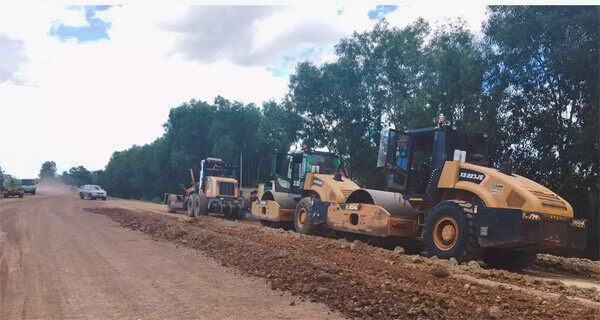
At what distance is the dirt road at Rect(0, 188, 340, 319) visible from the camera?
560 cm

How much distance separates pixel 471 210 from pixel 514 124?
1182 cm

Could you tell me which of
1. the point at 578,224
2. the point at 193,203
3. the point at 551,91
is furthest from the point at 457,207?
the point at 193,203

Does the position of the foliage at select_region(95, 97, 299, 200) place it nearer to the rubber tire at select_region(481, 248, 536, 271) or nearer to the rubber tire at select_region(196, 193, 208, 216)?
the rubber tire at select_region(196, 193, 208, 216)

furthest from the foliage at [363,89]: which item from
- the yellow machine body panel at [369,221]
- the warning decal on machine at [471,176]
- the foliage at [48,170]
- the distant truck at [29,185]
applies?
the foliage at [48,170]

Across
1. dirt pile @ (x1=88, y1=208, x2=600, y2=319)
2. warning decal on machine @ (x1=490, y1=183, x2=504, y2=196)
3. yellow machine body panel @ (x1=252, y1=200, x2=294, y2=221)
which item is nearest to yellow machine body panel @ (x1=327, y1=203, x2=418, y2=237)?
dirt pile @ (x1=88, y1=208, x2=600, y2=319)

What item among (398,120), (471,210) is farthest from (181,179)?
(471,210)

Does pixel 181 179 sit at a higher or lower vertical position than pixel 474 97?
lower

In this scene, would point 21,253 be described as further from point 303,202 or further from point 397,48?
point 397,48

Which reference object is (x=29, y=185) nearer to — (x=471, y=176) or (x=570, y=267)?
(x=471, y=176)

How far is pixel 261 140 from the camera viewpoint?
162 feet

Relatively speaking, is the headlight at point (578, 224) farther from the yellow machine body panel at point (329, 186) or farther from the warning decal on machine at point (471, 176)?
the yellow machine body panel at point (329, 186)

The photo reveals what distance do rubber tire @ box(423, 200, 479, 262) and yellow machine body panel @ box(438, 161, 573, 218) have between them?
0.44m

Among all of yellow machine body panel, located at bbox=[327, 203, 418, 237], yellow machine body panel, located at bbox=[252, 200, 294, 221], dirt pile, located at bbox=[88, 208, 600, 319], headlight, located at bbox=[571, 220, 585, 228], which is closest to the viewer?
dirt pile, located at bbox=[88, 208, 600, 319]

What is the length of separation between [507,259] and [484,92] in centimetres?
1173
